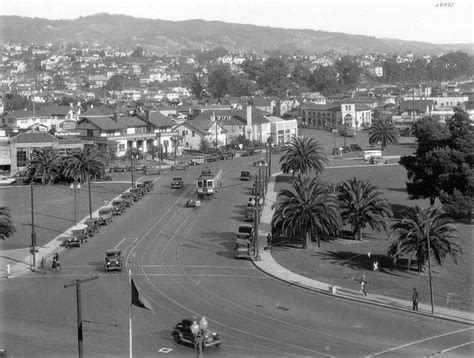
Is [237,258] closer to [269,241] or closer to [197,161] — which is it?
[269,241]

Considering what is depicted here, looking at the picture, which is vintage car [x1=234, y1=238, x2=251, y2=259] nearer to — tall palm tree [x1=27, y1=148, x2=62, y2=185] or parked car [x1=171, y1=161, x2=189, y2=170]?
tall palm tree [x1=27, y1=148, x2=62, y2=185]

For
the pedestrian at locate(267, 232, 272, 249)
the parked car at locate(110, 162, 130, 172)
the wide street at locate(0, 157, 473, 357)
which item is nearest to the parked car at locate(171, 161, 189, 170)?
the parked car at locate(110, 162, 130, 172)

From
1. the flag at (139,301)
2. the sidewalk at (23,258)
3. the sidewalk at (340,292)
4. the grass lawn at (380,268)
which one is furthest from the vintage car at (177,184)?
the flag at (139,301)

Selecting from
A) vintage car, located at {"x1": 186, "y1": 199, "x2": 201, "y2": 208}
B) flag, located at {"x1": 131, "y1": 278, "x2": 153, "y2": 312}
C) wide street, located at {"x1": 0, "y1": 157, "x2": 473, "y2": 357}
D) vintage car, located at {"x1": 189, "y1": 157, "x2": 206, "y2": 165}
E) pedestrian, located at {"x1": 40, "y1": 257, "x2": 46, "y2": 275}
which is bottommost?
wide street, located at {"x1": 0, "y1": 157, "x2": 473, "y2": 357}

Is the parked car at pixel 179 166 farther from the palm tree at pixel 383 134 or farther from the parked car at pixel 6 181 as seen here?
the palm tree at pixel 383 134

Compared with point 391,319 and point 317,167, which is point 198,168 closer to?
point 317,167
